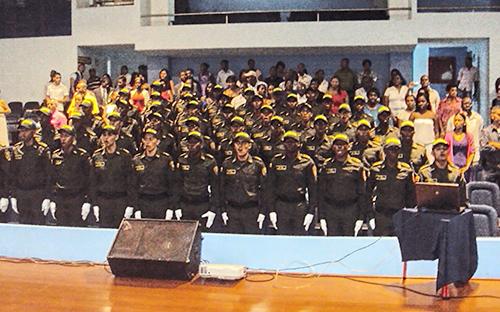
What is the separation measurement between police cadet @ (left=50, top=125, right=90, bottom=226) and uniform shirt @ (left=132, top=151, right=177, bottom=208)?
827mm

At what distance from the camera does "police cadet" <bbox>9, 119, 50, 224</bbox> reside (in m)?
9.52

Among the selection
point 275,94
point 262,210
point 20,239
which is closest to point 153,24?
point 275,94

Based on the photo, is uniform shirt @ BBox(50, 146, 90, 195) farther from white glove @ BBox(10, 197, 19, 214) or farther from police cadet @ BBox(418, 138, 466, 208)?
police cadet @ BBox(418, 138, 466, 208)

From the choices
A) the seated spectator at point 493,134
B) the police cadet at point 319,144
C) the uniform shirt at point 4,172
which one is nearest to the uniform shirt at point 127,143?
the uniform shirt at point 4,172

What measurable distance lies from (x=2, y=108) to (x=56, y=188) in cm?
471

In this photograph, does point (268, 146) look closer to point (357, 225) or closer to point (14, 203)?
point (357, 225)

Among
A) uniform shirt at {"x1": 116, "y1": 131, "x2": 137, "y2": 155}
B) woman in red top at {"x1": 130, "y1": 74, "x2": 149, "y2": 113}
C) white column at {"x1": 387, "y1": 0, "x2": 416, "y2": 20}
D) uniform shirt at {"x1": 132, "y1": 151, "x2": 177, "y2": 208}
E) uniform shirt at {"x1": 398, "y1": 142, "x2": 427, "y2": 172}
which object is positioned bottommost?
uniform shirt at {"x1": 132, "y1": 151, "x2": 177, "y2": 208}

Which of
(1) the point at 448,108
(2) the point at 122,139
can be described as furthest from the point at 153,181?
(1) the point at 448,108

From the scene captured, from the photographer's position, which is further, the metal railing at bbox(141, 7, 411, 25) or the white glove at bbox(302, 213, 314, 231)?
the metal railing at bbox(141, 7, 411, 25)

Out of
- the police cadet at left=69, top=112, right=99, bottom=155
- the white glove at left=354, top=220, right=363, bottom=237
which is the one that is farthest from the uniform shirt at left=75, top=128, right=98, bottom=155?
the white glove at left=354, top=220, right=363, bottom=237

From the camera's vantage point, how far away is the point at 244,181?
27.8ft

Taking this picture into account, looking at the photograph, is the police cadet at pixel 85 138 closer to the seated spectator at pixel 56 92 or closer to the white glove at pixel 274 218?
the white glove at pixel 274 218

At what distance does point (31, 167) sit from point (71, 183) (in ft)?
2.30

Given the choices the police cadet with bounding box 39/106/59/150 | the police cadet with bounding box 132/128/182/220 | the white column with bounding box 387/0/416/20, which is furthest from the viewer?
the white column with bounding box 387/0/416/20
